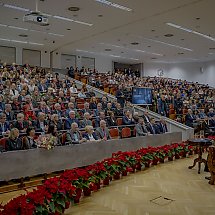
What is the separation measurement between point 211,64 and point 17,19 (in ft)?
54.4

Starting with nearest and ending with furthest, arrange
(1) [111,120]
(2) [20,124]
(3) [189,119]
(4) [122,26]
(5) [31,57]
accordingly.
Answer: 1. (2) [20,124]
2. (1) [111,120]
3. (3) [189,119]
4. (4) [122,26]
5. (5) [31,57]

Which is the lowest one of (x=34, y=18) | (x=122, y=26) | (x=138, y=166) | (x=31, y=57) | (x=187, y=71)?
(x=138, y=166)

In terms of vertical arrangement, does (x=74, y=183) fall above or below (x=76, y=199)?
above

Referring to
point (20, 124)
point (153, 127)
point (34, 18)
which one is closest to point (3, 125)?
point (20, 124)

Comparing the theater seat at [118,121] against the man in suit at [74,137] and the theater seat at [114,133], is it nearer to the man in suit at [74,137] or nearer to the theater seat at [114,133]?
the theater seat at [114,133]

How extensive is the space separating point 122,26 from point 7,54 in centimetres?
827

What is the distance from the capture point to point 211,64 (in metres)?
22.7

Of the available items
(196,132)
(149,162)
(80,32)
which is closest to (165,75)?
(80,32)

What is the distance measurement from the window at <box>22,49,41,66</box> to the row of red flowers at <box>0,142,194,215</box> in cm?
1306

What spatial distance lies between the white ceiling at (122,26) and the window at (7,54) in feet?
2.21

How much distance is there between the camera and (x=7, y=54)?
55.5 ft

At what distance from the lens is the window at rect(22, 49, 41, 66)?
57.9 ft

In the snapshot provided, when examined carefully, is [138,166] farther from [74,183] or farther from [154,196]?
[74,183]

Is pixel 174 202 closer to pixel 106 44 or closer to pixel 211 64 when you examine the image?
pixel 106 44
